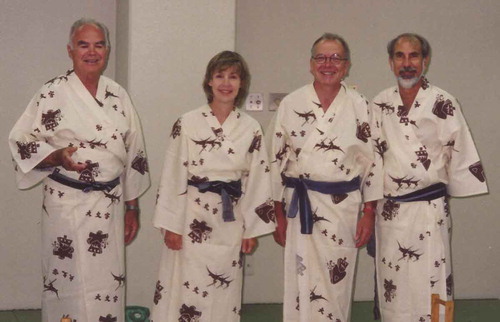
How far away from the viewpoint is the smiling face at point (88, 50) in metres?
3.38

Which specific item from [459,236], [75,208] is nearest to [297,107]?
[75,208]

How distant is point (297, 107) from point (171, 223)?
809 millimetres

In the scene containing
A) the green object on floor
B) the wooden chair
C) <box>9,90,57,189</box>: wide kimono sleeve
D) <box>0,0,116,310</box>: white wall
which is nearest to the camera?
the wooden chair

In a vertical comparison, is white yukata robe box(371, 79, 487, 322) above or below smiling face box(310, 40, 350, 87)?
below

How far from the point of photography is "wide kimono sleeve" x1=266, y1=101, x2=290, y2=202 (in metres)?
3.65

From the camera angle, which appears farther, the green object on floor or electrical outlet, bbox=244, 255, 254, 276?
electrical outlet, bbox=244, 255, 254, 276

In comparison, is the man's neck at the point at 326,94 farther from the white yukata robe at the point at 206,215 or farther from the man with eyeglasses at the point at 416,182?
the white yukata robe at the point at 206,215

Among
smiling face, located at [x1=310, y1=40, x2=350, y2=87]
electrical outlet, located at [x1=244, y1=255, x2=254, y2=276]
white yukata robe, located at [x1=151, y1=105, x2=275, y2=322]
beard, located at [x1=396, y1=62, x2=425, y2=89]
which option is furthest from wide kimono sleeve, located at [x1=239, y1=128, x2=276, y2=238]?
electrical outlet, located at [x1=244, y1=255, x2=254, y2=276]

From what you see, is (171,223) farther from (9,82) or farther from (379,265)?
(9,82)

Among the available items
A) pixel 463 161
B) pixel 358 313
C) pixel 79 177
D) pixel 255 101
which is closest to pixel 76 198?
pixel 79 177

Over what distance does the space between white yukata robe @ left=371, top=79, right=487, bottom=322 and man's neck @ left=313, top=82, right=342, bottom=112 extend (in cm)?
26

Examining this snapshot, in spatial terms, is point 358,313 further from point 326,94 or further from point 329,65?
point 329,65

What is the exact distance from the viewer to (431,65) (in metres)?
5.24

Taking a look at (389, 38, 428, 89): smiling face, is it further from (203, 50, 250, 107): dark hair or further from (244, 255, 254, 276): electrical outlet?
(244, 255, 254, 276): electrical outlet
